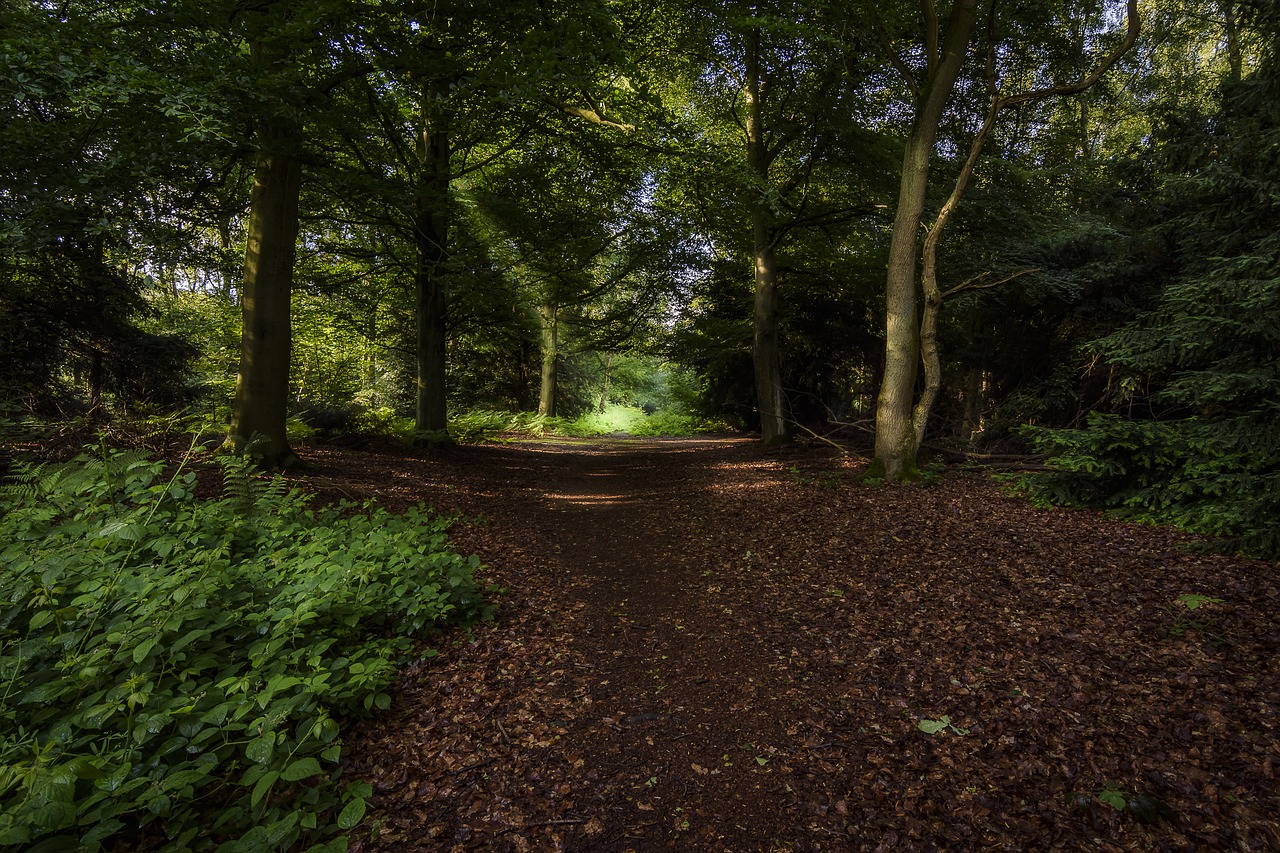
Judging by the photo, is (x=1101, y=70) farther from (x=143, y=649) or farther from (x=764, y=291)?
(x=143, y=649)

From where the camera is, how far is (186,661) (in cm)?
293

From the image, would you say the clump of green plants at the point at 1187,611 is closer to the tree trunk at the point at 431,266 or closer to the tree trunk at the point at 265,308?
the tree trunk at the point at 265,308

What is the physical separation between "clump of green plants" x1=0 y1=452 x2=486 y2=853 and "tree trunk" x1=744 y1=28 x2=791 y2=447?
36.1 feet

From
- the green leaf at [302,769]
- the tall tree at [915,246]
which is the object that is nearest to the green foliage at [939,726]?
the green leaf at [302,769]

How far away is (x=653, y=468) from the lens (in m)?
13.1

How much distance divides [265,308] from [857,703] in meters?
8.38

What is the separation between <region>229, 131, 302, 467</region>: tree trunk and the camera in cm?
755

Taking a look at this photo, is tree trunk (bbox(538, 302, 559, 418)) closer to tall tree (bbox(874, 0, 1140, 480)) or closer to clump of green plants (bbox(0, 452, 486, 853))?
tall tree (bbox(874, 0, 1140, 480))

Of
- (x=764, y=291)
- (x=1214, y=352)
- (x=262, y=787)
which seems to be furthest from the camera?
(x=764, y=291)

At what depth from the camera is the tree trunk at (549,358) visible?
22188 millimetres

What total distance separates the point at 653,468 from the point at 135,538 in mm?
10292

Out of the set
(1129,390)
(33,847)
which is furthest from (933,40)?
(33,847)

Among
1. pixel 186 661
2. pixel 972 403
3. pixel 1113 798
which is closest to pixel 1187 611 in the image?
pixel 1113 798

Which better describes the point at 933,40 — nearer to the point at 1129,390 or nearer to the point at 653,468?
the point at 1129,390
